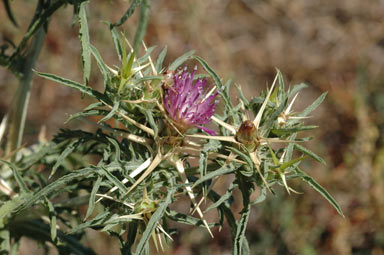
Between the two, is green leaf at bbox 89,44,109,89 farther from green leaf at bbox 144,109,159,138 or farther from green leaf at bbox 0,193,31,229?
green leaf at bbox 0,193,31,229

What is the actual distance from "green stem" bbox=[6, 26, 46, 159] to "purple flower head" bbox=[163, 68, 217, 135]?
3.10 ft

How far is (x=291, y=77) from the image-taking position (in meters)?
5.68

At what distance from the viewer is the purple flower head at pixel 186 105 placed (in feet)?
5.62

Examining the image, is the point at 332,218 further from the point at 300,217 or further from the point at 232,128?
the point at 232,128

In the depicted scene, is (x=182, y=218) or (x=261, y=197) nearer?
(x=261, y=197)

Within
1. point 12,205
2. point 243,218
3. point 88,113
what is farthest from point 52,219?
point 243,218

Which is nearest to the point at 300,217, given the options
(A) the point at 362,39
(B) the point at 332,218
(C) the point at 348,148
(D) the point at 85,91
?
(B) the point at 332,218

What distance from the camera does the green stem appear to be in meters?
2.29

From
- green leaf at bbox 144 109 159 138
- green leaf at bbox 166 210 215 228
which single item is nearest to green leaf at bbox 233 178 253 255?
green leaf at bbox 166 210 215 228

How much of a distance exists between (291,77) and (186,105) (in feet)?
13.8

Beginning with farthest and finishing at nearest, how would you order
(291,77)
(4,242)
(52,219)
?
(291,77), (4,242), (52,219)

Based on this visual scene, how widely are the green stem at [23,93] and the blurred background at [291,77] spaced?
1393mm

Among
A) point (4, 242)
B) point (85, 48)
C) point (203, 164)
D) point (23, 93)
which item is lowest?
point (4, 242)

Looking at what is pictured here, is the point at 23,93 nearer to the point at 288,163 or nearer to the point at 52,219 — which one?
the point at 52,219
